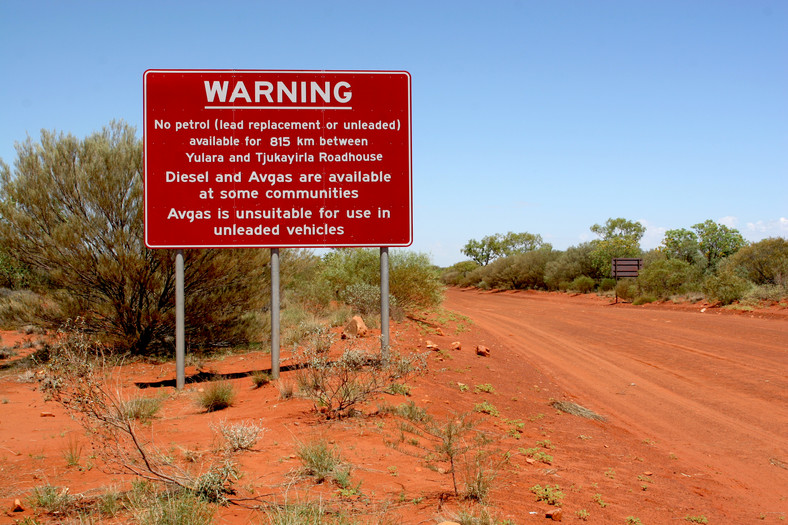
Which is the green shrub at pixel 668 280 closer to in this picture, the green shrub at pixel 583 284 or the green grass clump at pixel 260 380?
the green shrub at pixel 583 284

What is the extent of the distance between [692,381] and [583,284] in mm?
29667

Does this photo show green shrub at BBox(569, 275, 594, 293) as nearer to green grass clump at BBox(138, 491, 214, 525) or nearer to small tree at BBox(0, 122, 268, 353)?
small tree at BBox(0, 122, 268, 353)

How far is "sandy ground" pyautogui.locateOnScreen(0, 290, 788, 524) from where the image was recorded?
14.3 ft

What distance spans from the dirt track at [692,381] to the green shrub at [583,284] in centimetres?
1861

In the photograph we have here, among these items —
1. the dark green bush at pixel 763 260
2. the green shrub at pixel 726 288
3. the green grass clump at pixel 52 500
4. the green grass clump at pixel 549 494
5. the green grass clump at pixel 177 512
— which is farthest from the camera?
the dark green bush at pixel 763 260

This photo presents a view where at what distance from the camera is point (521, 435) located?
264 inches

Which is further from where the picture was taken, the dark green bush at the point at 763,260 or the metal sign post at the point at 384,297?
the dark green bush at the point at 763,260

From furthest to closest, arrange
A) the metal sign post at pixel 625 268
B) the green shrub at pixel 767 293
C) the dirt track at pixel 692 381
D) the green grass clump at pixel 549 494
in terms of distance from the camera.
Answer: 1. the metal sign post at pixel 625 268
2. the green shrub at pixel 767 293
3. the dirt track at pixel 692 381
4. the green grass clump at pixel 549 494

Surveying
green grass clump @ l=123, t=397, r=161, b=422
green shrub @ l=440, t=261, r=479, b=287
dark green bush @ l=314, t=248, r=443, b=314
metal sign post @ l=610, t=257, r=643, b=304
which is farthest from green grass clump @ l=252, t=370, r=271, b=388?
green shrub @ l=440, t=261, r=479, b=287

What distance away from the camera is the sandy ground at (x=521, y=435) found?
4.36 meters

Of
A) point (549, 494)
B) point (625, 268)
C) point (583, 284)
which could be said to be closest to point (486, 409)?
point (549, 494)

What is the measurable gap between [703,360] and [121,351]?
1205 centimetres

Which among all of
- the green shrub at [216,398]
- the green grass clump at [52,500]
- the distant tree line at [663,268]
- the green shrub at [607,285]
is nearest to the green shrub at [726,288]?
the distant tree line at [663,268]

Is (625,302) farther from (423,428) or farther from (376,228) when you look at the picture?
(423,428)
